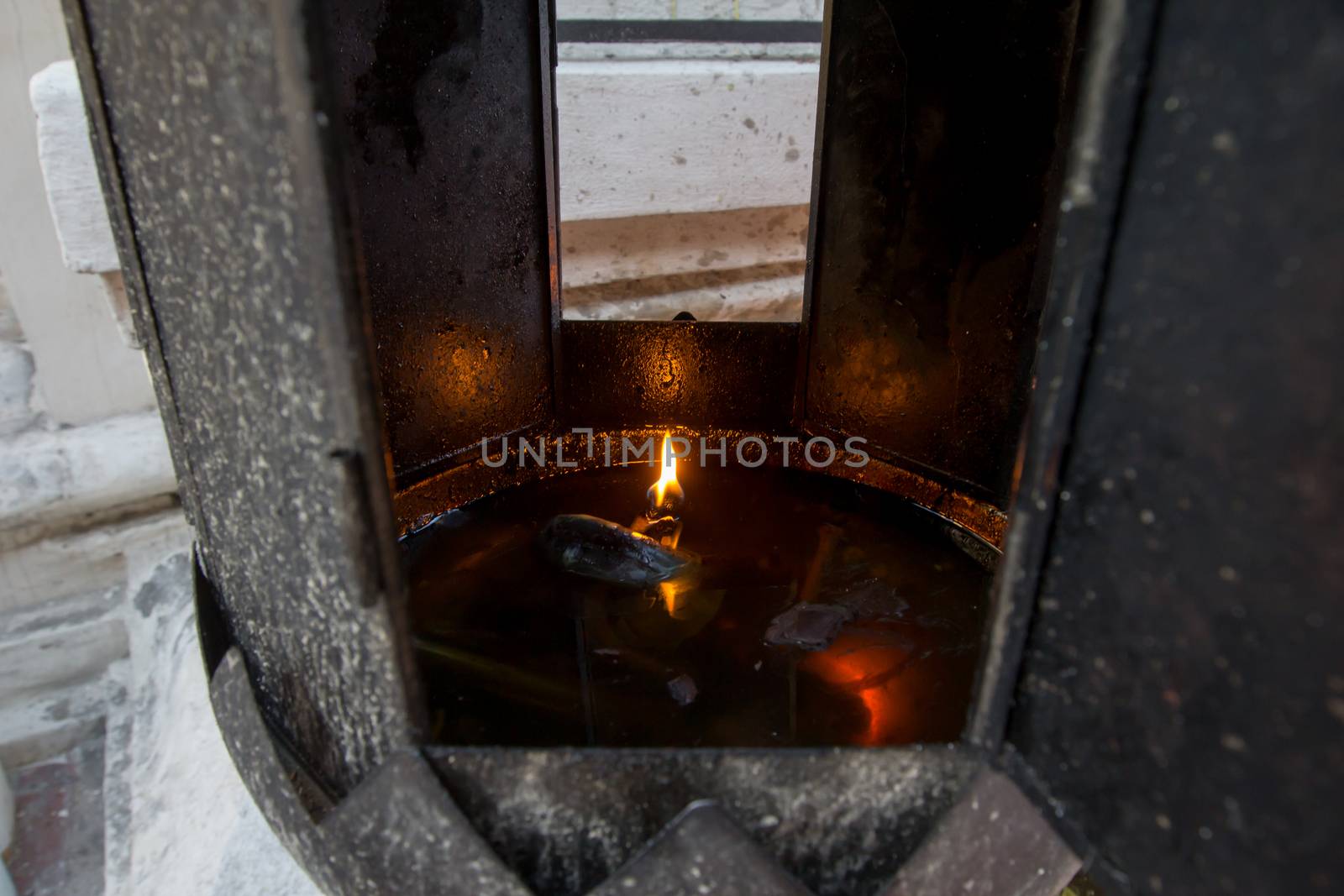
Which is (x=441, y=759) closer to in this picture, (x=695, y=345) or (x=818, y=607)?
(x=818, y=607)

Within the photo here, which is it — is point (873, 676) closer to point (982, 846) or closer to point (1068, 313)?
point (982, 846)

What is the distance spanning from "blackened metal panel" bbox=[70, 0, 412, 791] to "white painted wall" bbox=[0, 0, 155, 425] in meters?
0.86

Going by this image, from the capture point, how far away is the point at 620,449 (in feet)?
4.43

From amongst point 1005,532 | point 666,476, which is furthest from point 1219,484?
point 666,476

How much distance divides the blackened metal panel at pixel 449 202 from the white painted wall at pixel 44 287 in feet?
1.66

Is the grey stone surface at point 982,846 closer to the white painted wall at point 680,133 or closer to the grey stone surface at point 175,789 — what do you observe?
the grey stone surface at point 175,789

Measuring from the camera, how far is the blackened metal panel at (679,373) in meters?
1.35

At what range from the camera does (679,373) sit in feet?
4.53

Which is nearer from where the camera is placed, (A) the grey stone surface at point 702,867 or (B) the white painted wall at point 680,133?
(A) the grey stone surface at point 702,867

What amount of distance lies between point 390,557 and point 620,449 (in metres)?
0.83

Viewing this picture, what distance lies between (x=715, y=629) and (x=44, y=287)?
1.18 meters

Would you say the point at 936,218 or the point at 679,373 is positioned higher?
the point at 936,218

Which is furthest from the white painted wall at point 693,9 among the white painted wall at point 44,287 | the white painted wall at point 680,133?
the white painted wall at point 44,287

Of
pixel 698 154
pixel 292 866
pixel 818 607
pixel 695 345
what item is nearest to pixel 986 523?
pixel 818 607
